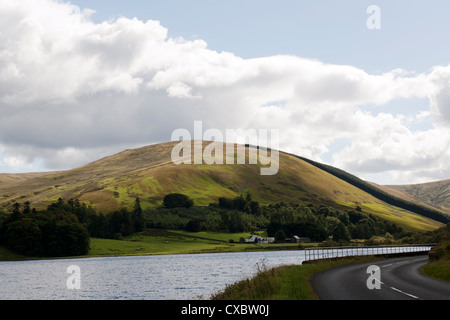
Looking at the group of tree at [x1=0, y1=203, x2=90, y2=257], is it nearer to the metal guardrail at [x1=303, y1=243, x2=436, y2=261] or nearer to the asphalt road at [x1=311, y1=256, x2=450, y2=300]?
the metal guardrail at [x1=303, y1=243, x2=436, y2=261]

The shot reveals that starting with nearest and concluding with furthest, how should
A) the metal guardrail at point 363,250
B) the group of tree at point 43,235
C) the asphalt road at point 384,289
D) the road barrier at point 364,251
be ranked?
1. the asphalt road at point 384,289
2. the road barrier at point 364,251
3. the metal guardrail at point 363,250
4. the group of tree at point 43,235

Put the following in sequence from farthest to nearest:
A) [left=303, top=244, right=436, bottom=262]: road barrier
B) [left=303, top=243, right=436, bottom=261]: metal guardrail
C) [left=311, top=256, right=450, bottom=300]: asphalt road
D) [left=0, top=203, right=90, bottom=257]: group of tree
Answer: [left=0, top=203, right=90, bottom=257]: group of tree < [left=303, top=243, right=436, bottom=261]: metal guardrail < [left=303, top=244, right=436, bottom=262]: road barrier < [left=311, top=256, right=450, bottom=300]: asphalt road

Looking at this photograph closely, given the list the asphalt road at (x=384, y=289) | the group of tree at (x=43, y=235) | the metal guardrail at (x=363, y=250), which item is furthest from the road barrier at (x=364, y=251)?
the group of tree at (x=43, y=235)

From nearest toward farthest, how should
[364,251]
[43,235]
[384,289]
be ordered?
[384,289] < [364,251] < [43,235]

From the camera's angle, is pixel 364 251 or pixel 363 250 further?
pixel 364 251

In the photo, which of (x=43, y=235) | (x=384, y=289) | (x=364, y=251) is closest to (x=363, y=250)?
(x=364, y=251)

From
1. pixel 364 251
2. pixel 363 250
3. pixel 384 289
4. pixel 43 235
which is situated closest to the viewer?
pixel 384 289

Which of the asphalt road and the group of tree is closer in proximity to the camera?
the asphalt road

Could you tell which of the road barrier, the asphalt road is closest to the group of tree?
the road barrier

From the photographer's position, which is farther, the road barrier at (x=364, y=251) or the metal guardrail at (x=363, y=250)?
the metal guardrail at (x=363, y=250)

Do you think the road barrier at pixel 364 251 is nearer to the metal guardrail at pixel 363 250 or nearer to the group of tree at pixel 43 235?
the metal guardrail at pixel 363 250

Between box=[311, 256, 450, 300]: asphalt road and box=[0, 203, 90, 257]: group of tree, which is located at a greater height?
box=[0, 203, 90, 257]: group of tree

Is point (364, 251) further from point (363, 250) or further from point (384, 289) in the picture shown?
point (384, 289)
